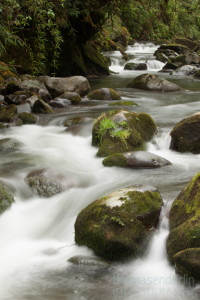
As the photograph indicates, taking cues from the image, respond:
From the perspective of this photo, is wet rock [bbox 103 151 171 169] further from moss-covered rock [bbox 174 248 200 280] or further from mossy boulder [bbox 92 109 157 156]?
moss-covered rock [bbox 174 248 200 280]

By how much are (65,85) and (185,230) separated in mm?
7878

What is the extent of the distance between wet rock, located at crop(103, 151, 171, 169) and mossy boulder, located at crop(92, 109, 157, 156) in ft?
1.17

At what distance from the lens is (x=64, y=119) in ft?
27.1

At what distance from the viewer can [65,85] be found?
10.4m

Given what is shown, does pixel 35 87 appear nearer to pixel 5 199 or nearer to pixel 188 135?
pixel 188 135

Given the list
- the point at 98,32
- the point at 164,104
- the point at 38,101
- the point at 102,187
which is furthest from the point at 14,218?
the point at 98,32

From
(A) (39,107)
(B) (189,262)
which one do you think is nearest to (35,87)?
(A) (39,107)

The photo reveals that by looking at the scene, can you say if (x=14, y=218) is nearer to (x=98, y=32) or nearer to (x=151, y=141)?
(x=151, y=141)

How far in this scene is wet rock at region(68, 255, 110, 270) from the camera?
331 cm

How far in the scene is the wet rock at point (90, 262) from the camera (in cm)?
331

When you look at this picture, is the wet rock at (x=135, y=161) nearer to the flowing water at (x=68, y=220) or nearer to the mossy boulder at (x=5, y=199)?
the flowing water at (x=68, y=220)

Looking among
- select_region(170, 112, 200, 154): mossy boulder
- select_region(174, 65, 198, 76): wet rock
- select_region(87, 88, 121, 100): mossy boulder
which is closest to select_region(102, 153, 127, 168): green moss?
select_region(170, 112, 200, 154): mossy boulder

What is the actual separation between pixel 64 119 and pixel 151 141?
100.0 inches

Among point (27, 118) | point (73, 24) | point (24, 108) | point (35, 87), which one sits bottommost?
point (27, 118)
